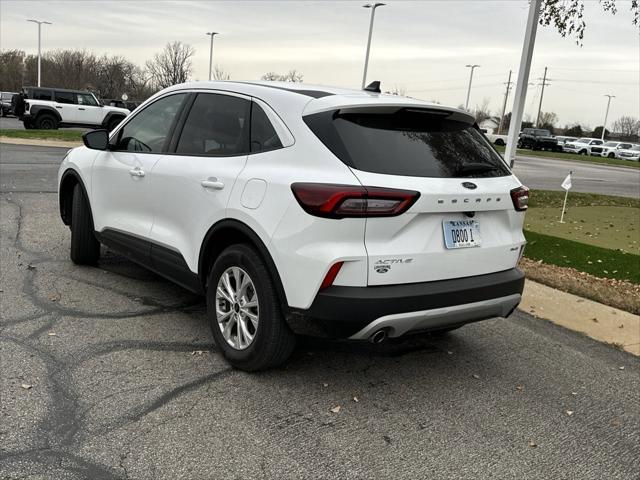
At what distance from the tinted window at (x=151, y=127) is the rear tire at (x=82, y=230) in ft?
2.67

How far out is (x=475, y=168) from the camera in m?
3.66

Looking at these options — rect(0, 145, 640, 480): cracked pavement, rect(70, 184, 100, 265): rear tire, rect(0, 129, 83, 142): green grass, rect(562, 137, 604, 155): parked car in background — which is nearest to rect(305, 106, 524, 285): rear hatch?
rect(0, 145, 640, 480): cracked pavement

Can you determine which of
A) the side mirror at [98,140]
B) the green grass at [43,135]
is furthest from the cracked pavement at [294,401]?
the green grass at [43,135]

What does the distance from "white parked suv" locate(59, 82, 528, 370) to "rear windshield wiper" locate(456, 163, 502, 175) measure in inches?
0.5

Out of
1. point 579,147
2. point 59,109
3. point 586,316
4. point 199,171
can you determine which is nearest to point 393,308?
point 199,171

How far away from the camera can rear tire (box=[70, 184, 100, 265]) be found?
18.5ft

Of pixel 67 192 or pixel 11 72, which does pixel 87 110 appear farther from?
pixel 11 72

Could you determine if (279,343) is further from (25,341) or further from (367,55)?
(367,55)

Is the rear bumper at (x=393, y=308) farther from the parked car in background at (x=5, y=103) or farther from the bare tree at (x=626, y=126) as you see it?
the bare tree at (x=626, y=126)

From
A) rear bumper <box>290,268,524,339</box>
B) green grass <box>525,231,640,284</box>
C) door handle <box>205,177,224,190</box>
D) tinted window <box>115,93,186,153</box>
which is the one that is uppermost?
tinted window <box>115,93,186,153</box>

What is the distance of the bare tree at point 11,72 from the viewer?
2815 inches

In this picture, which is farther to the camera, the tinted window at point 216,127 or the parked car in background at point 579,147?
the parked car in background at point 579,147

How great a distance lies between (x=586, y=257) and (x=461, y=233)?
466cm

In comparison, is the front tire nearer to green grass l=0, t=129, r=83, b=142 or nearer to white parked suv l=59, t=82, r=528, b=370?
white parked suv l=59, t=82, r=528, b=370
